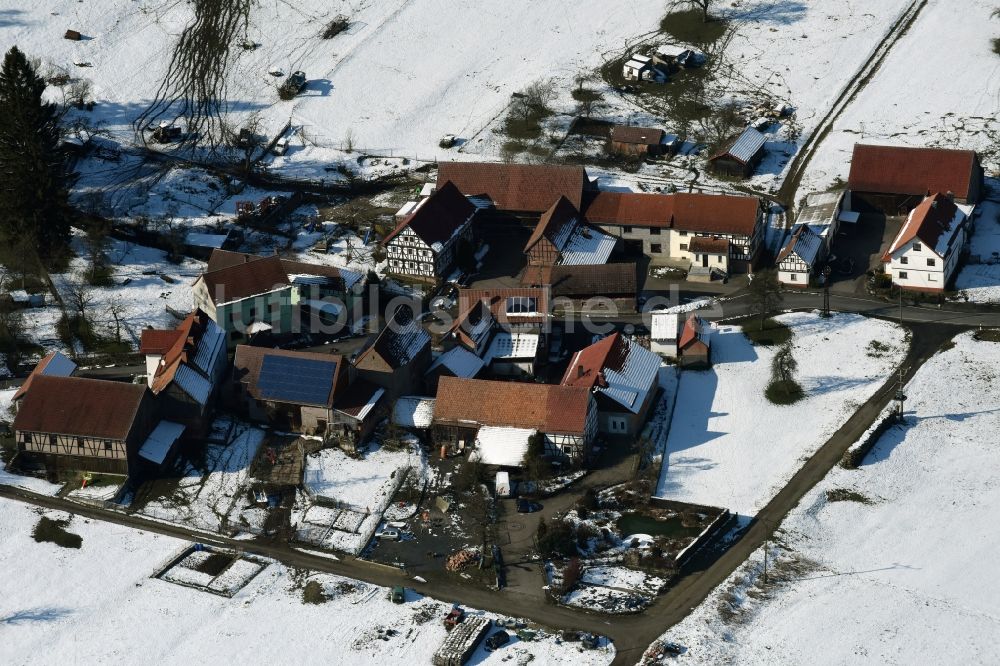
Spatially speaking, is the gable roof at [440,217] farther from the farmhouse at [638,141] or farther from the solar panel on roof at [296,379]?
the solar panel on roof at [296,379]

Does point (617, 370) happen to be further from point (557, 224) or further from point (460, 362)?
point (557, 224)

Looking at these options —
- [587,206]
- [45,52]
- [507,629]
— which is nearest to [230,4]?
[45,52]

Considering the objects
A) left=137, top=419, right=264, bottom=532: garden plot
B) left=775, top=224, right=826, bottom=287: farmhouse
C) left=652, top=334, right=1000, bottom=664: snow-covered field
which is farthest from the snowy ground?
left=775, top=224, right=826, bottom=287: farmhouse

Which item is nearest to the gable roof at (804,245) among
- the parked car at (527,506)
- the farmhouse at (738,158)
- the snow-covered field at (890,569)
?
the farmhouse at (738,158)

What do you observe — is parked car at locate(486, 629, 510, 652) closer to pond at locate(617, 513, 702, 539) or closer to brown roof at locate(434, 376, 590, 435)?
pond at locate(617, 513, 702, 539)

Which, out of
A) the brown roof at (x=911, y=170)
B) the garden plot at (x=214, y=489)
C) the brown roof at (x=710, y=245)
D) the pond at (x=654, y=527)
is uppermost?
the brown roof at (x=911, y=170)

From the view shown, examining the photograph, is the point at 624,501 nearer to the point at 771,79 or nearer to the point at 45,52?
the point at 771,79
